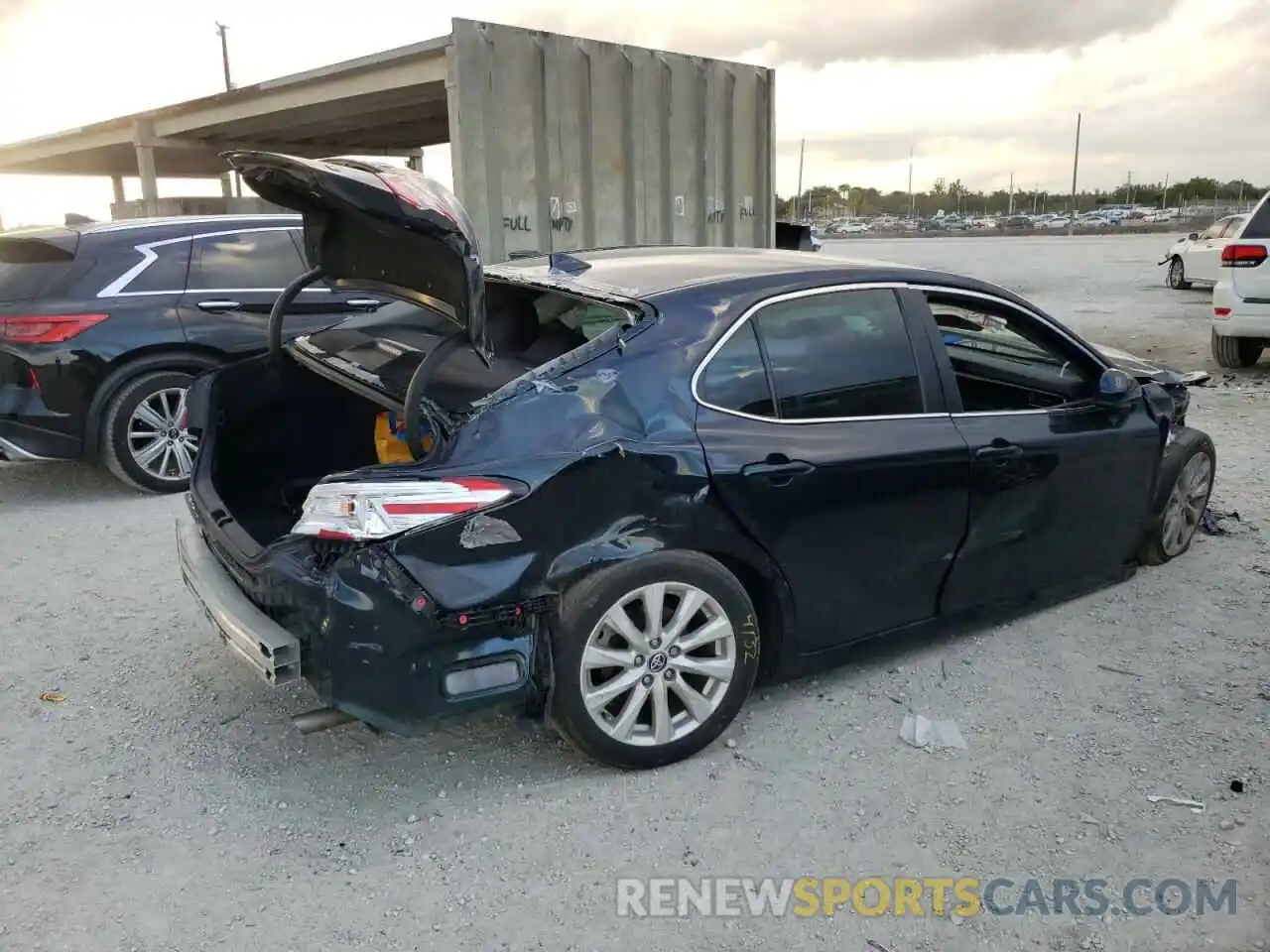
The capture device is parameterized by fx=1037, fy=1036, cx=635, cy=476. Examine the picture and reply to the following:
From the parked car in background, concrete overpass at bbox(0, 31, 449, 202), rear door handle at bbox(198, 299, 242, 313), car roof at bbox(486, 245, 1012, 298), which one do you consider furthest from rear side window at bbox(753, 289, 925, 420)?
the parked car in background

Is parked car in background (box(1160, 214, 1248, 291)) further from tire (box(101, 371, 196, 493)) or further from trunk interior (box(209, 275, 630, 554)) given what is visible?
trunk interior (box(209, 275, 630, 554))

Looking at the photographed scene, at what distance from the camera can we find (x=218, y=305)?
6.57m

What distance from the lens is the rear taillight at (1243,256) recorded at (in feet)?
30.8

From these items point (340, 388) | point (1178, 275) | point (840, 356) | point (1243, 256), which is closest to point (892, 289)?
point (840, 356)

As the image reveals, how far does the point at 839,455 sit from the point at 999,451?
779 mm

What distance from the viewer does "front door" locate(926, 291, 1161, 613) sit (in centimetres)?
381

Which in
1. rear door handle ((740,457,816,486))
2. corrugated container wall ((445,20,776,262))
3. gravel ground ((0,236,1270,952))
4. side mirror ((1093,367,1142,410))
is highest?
corrugated container wall ((445,20,776,262))

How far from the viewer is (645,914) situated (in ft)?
8.58

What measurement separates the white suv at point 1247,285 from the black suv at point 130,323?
25.7ft

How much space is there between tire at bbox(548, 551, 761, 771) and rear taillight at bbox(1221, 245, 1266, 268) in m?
8.46

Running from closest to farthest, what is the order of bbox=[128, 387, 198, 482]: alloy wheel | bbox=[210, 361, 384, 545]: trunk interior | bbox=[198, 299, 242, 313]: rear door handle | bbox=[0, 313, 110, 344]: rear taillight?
bbox=[210, 361, 384, 545]: trunk interior, bbox=[0, 313, 110, 344]: rear taillight, bbox=[128, 387, 198, 482]: alloy wheel, bbox=[198, 299, 242, 313]: rear door handle

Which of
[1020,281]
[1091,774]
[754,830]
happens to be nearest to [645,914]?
[754,830]

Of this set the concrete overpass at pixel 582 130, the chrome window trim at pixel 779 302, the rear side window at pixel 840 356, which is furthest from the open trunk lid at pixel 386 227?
the concrete overpass at pixel 582 130

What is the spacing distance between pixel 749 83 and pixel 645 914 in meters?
9.53
